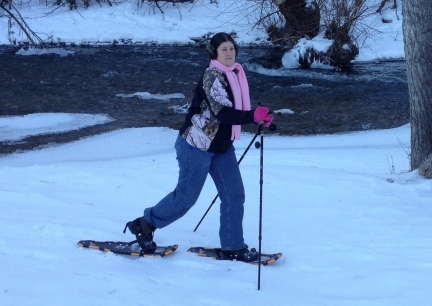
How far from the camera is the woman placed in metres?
4.50

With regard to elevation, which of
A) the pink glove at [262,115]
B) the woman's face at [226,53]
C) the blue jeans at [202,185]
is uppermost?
the woman's face at [226,53]

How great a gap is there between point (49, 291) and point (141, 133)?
7.94m

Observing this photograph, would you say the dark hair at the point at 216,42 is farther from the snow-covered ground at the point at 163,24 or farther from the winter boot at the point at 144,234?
the snow-covered ground at the point at 163,24

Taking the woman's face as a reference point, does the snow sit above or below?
below

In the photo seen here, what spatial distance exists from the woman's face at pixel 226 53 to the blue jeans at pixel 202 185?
0.61 m

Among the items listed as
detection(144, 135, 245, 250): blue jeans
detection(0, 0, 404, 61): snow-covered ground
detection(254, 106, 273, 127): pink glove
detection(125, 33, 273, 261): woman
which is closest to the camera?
detection(254, 106, 273, 127): pink glove

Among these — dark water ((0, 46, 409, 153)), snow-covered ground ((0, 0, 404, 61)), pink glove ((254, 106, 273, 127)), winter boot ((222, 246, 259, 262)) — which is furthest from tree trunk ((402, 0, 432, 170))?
snow-covered ground ((0, 0, 404, 61))

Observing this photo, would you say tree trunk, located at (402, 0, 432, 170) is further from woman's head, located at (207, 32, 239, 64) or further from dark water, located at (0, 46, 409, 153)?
dark water, located at (0, 46, 409, 153)

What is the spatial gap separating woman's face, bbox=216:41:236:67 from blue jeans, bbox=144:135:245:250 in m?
0.61

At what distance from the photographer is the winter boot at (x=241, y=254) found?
16.0 ft

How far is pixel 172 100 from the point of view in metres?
15.6

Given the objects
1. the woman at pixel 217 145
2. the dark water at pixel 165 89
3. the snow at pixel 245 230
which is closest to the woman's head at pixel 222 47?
the woman at pixel 217 145

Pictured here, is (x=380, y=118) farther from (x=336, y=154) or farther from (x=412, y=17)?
(x=412, y=17)

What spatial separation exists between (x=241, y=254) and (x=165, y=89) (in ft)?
39.2
